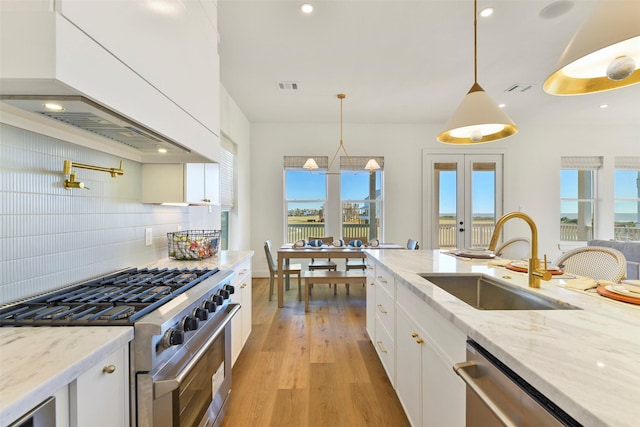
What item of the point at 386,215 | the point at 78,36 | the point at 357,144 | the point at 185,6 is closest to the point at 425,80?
the point at 357,144

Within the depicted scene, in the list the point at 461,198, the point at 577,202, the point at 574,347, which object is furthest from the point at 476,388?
the point at 577,202

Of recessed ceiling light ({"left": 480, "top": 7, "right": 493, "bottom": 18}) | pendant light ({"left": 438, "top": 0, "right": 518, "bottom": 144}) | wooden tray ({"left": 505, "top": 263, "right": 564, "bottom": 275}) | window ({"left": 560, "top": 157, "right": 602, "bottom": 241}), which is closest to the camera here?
wooden tray ({"left": 505, "top": 263, "right": 564, "bottom": 275})

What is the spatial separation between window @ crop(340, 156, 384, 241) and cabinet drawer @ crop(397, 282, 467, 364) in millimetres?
3955

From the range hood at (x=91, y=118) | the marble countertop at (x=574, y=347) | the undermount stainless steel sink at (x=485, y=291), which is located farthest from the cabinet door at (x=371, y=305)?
the range hood at (x=91, y=118)

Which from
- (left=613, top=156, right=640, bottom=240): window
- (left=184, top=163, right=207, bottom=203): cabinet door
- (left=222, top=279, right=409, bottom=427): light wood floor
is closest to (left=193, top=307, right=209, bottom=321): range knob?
(left=222, top=279, right=409, bottom=427): light wood floor

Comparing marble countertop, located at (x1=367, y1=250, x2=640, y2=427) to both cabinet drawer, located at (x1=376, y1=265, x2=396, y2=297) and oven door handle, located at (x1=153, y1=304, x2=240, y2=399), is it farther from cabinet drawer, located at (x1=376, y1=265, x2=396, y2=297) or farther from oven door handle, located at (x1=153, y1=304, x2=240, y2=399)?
oven door handle, located at (x1=153, y1=304, x2=240, y2=399)

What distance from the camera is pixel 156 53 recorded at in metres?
1.16

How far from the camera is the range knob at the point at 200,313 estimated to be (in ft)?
3.93

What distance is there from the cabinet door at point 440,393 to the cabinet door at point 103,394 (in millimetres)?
1088

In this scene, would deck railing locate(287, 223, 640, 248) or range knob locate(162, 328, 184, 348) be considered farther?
deck railing locate(287, 223, 640, 248)

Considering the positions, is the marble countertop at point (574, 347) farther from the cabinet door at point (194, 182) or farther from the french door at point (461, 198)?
the french door at point (461, 198)

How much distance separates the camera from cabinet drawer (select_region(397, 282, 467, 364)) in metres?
0.97

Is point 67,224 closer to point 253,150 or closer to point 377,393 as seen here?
point 377,393

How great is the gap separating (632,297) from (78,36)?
203 cm
